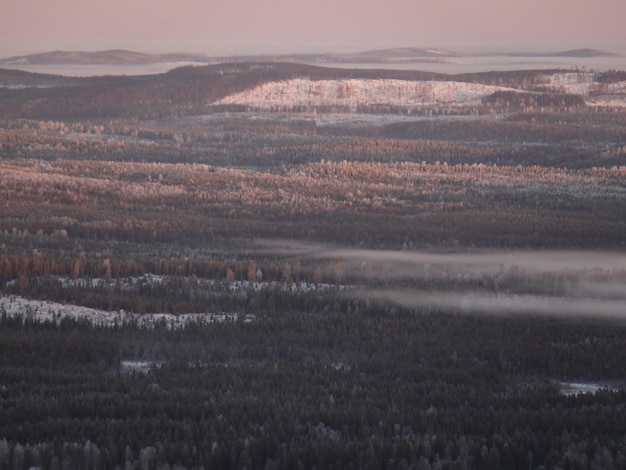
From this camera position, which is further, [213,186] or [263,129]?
[263,129]

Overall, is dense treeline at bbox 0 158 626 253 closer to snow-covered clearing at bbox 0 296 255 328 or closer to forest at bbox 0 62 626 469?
forest at bbox 0 62 626 469

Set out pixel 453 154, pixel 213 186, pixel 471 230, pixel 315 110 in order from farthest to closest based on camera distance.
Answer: pixel 315 110, pixel 453 154, pixel 213 186, pixel 471 230

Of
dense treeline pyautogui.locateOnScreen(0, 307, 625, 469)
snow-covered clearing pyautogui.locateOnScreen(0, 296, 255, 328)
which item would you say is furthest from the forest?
snow-covered clearing pyautogui.locateOnScreen(0, 296, 255, 328)

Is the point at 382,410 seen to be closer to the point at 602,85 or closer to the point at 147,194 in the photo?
the point at 147,194

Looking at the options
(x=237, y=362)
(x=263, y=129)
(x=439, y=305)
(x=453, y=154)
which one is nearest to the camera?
(x=237, y=362)

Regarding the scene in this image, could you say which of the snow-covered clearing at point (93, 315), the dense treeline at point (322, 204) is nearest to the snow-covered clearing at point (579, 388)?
the snow-covered clearing at point (93, 315)

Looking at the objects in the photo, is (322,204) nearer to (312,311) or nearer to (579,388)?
(312,311)

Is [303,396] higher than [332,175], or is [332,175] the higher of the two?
[303,396]

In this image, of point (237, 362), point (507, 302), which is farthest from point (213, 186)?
point (237, 362)
